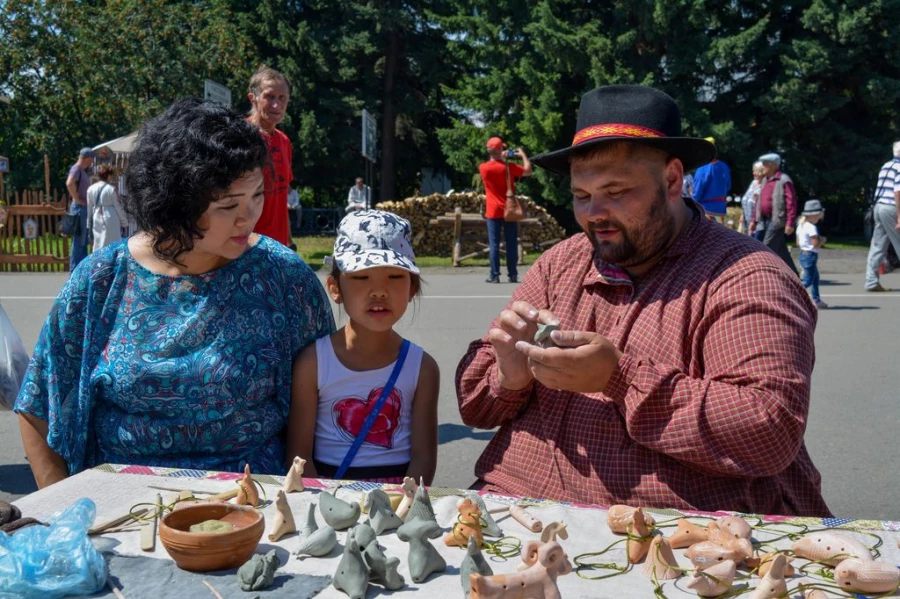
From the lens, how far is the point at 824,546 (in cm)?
161

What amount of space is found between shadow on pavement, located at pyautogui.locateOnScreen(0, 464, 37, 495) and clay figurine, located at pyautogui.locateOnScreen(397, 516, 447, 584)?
9.79 feet

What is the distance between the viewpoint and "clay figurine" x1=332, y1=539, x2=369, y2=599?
147 centimetres

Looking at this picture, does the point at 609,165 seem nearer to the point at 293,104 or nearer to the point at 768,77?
the point at 768,77

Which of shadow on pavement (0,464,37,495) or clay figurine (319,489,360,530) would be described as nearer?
clay figurine (319,489,360,530)

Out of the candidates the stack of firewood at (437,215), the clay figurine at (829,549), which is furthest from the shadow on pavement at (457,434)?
the stack of firewood at (437,215)

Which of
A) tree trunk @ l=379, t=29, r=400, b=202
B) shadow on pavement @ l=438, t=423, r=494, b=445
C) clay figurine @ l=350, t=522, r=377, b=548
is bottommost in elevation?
shadow on pavement @ l=438, t=423, r=494, b=445

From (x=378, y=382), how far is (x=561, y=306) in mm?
603

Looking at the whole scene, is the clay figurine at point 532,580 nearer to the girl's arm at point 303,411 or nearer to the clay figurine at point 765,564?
the clay figurine at point 765,564

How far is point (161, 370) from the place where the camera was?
234cm

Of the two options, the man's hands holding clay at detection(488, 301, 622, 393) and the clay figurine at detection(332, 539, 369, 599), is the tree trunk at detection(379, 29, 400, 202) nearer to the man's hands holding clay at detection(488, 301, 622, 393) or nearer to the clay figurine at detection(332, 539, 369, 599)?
the man's hands holding clay at detection(488, 301, 622, 393)

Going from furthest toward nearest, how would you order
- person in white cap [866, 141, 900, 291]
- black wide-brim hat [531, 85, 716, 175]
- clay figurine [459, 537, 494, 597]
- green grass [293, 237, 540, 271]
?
1. green grass [293, 237, 540, 271]
2. person in white cap [866, 141, 900, 291]
3. black wide-brim hat [531, 85, 716, 175]
4. clay figurine [459, 537, 494, 597]

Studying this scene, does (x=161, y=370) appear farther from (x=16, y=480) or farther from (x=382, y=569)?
(x=16, y=480)

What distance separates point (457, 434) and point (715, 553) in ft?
11.3

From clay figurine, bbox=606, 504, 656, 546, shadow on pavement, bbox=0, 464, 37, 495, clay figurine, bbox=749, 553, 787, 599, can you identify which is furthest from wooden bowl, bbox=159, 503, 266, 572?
shadow on pavement, bbox=0, 464, 37, 495
